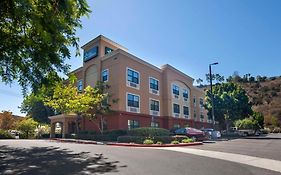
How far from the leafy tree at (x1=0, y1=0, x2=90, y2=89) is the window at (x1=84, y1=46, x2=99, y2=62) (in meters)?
24.4

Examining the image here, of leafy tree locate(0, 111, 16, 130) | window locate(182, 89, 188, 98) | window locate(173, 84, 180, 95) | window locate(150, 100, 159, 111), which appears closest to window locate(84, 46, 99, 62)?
window locate(150, 100, 159, 111)

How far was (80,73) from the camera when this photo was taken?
40.5 m

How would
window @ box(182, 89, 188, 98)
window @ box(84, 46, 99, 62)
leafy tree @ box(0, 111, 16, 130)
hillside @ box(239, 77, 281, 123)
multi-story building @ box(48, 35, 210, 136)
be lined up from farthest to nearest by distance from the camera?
hillside @ box(239, 77, 281, 123) < leafy tree @ box(0, 111, 16, 130) < window @ box(182, 89, 188, 98) < window @ box(84, 46, 99, 62) < multi-story building @ box(48, 35, 210, 136)

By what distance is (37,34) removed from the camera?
1013 centimetres

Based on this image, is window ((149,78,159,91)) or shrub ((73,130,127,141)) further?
window ((149,78,159,91))

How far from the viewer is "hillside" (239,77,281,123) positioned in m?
84.8

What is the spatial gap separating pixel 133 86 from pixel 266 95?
78.3 metres

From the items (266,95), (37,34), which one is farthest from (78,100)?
(266,95)

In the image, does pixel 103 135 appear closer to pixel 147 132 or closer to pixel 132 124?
pixel 132 124

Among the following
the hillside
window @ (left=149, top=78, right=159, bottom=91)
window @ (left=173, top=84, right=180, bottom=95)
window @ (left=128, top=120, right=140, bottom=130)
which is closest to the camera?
window @ (left=128, top=120, right=140, bottom=130)

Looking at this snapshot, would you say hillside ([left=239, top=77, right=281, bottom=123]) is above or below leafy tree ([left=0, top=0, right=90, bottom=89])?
above

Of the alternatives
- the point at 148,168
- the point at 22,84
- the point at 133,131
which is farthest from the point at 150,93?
the point at 148,168

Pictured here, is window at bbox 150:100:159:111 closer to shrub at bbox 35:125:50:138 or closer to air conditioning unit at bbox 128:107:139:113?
air conditioning unit at bbox 128:107:139:113

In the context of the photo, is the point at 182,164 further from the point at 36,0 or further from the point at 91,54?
the point at 91,54
